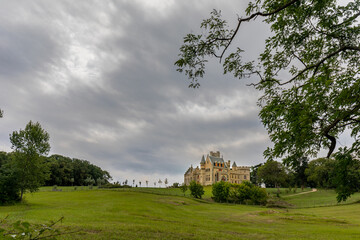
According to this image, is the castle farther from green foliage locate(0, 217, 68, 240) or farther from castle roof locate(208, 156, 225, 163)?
green foliage locate(0, 217, 68, 240)

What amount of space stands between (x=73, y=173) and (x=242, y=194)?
3181 inches

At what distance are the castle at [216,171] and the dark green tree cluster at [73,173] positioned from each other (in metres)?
50.1

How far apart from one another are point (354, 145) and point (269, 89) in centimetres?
464

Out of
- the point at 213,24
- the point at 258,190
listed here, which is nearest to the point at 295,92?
the point at 213,24

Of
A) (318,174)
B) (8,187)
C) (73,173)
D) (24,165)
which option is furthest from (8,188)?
(318,174)

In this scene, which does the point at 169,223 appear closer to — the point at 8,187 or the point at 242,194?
the point at 8,187

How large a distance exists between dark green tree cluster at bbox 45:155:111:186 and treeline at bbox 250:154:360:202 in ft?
253

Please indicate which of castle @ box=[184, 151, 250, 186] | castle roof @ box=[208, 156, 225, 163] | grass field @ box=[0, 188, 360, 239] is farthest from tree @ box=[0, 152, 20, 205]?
castle roof @ box=[208, 156, 225, 163]

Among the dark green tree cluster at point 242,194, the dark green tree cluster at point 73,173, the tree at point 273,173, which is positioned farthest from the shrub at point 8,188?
the tree at point 273,173

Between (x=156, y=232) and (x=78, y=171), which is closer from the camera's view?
(x=156, y=232)

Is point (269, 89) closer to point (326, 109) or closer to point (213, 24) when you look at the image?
point (326, 109)

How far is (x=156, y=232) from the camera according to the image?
16094 mm

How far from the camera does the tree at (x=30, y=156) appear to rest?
3572 cm

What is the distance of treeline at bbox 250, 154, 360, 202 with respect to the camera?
988 centimetres
